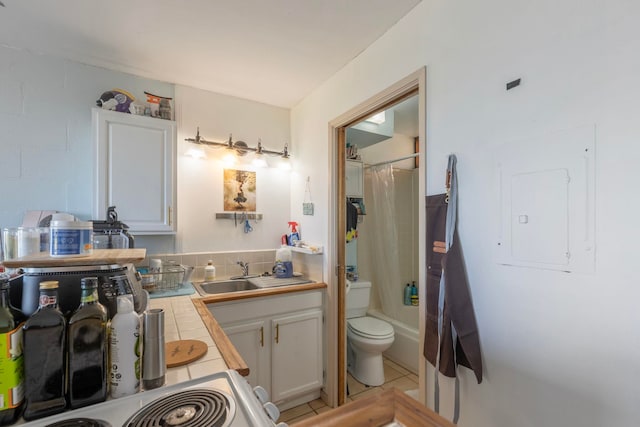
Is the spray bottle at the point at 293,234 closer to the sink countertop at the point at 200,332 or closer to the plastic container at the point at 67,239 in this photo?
the sink countertop at the point at 200,332

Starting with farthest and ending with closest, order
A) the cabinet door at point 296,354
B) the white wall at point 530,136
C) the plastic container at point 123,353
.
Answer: the cabinet door at point 296,354 → the white wall at point 530,136 → the plastic container at point 123,353

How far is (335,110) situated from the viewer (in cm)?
215

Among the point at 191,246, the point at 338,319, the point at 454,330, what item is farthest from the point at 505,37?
the point at 191,246

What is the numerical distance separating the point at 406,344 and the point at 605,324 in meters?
1.99

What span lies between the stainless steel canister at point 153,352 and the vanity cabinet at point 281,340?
1116 millimetres

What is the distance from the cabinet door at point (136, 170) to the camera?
1.85 meters

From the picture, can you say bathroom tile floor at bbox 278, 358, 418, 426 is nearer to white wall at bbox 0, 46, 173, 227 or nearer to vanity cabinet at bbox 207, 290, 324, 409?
vanity cabinet at bbox 207, 290, 324, 409

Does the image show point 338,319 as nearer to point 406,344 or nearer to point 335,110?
point 406,344

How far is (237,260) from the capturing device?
250 centimetres

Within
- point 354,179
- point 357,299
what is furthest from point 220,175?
point 357,299

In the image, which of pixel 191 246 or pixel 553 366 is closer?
pixel 553 366

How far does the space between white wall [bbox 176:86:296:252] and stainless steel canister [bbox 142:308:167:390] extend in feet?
5.62

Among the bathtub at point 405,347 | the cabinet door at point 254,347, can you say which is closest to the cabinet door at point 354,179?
the bathtub at point 405,347

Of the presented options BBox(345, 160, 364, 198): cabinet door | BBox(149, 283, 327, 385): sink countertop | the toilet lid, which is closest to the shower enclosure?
BBox(345, 160, 364, 198): cabinet door
